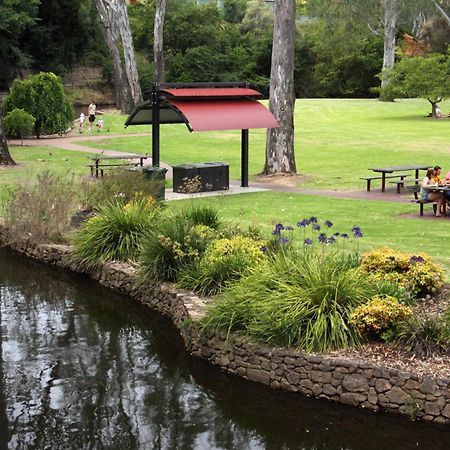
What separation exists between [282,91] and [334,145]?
10.4m

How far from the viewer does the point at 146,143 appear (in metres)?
36.5

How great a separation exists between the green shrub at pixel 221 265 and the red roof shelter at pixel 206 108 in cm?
842

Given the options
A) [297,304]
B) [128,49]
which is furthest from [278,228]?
[128,49]

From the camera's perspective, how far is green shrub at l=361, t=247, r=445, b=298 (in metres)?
10.9

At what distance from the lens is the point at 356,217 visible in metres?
18.0

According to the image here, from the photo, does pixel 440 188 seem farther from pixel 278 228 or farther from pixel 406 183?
pixel 278 228

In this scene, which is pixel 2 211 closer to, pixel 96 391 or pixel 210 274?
pixel 210 274

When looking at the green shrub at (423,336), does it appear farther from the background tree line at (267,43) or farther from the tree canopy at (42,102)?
the background tree line at (267,43)

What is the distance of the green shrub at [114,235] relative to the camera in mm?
14047

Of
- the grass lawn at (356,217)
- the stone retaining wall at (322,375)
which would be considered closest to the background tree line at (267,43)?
the grass lawn at (356,217)

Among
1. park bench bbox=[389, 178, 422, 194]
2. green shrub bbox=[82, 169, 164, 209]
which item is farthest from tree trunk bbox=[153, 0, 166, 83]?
green shrub bbox=[82, 169, 164, 209]

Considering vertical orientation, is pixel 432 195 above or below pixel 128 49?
below

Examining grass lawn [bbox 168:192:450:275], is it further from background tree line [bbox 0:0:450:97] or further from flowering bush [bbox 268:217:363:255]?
background tree line [bbox 0:0:450:97]

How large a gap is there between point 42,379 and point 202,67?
62.9m
